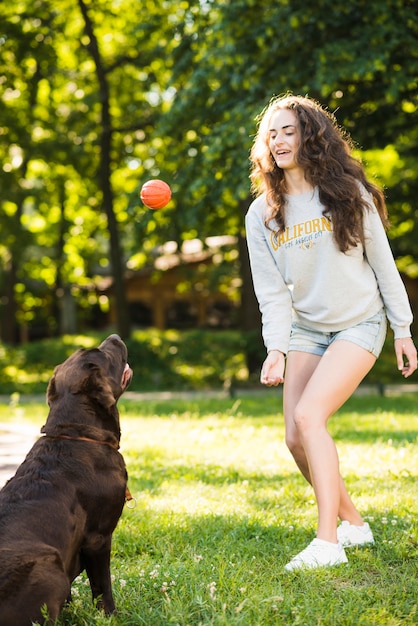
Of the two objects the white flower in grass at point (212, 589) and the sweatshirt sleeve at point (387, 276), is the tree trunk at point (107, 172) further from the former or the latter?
the white flower in grass at point (212, 589)

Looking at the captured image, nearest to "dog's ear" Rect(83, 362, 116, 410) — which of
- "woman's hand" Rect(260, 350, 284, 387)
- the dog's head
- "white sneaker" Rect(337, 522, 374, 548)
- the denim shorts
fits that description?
the dog's head

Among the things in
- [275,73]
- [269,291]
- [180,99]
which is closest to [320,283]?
[269,291]

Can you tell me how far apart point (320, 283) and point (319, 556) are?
4.65 feet

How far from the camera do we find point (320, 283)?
13.3ft

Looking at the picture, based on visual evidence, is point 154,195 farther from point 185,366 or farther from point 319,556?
point 185,366

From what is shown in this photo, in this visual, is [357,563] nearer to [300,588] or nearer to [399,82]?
[300,588]

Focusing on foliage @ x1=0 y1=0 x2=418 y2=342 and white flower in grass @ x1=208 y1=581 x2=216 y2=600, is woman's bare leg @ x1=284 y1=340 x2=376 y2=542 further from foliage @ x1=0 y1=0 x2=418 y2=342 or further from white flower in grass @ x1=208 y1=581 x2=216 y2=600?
foliage @ x1=0 y1=0 x2=418 y2=342

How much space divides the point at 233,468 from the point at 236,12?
7.53 meters

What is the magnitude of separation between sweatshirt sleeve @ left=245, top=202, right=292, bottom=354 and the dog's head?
2.79 feet

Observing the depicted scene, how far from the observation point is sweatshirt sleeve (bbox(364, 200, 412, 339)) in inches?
159

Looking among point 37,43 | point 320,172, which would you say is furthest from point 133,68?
point 320,172

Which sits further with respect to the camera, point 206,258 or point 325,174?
point 206,258

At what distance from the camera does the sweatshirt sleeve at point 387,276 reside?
159 inches

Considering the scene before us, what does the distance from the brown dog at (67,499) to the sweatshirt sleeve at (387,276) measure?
1.47m
